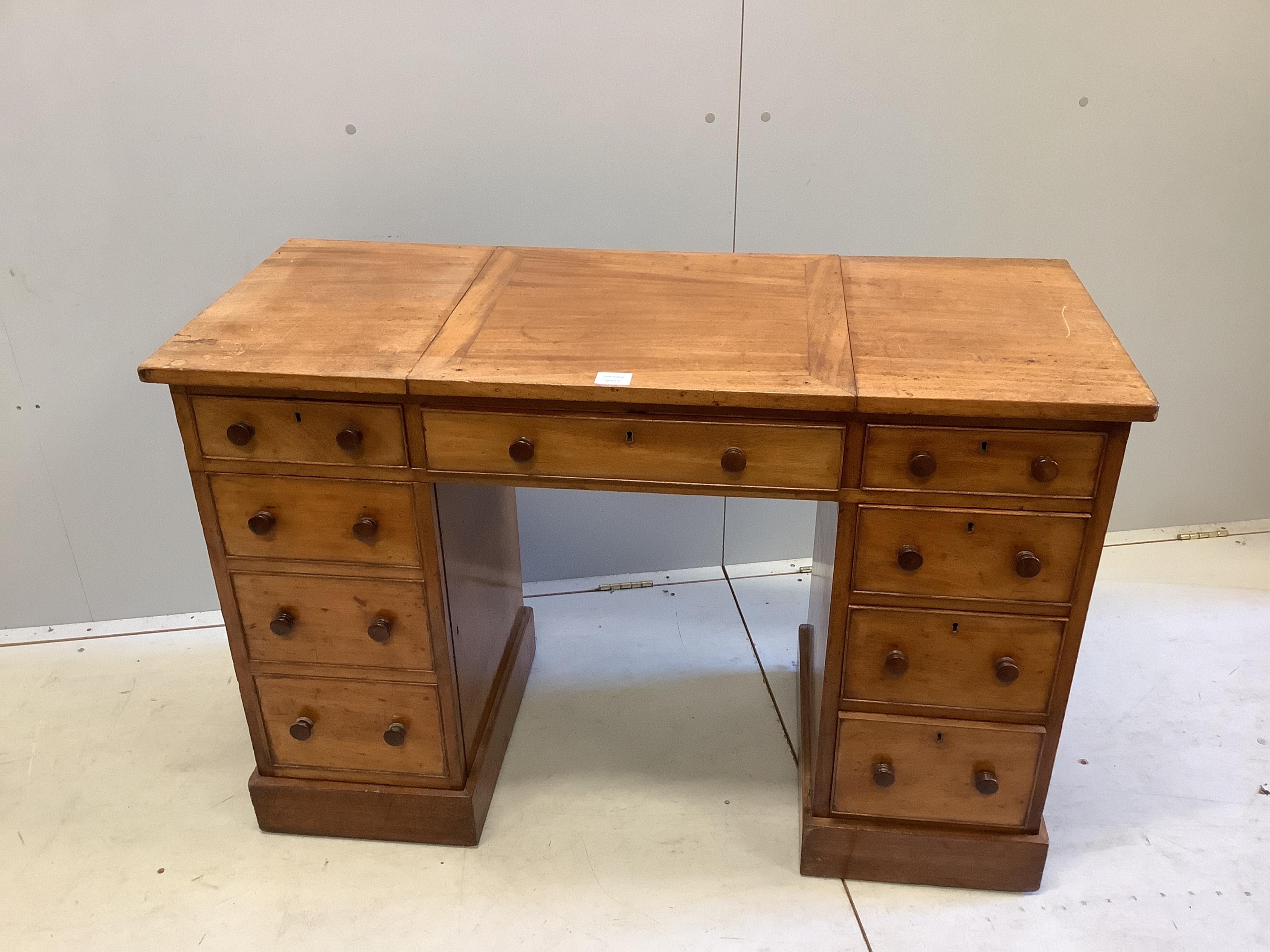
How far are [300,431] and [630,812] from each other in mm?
930

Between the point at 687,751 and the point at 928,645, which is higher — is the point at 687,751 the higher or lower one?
the lower one

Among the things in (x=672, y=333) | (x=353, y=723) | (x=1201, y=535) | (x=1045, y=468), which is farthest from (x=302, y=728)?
(x=1201, y=535)

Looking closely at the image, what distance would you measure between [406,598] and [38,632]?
4.23ft

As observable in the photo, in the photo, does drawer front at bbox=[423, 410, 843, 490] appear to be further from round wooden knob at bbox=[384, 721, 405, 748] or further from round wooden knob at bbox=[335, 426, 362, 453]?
round wooden knob at bbox=[384, 721, 405, 748]

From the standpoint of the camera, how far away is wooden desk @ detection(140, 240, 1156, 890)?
1.35 metres

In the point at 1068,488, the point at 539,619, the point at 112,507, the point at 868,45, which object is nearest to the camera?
the point at 1068,488

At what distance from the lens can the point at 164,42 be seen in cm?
183

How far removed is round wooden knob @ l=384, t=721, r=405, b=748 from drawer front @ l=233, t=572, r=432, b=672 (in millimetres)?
110

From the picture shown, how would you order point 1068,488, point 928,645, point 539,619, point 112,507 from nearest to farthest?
point 1068,488 → point 928,645 → point 112,507 → point 539,619

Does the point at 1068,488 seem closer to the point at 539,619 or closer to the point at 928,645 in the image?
the point at 928,645

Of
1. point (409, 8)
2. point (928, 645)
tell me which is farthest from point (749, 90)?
point (928, 645)

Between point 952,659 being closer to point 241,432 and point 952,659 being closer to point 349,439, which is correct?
point 349,439

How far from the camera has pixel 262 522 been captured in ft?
4.89

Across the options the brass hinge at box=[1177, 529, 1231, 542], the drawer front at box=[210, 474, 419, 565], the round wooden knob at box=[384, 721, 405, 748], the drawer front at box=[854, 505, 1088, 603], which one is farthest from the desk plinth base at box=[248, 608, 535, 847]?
the brass hinge at box=[1177, 529, 1231, 542]
